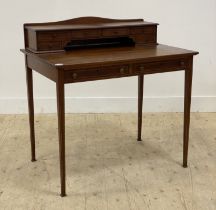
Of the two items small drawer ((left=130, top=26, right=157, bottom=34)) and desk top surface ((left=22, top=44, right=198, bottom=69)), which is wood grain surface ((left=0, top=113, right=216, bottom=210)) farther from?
small drawer ((left=130, top=26, right=157, bottom=34))

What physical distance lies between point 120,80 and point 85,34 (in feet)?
4.45

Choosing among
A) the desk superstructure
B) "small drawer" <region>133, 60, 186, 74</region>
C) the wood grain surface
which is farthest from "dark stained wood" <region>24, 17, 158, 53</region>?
the wood grain surface

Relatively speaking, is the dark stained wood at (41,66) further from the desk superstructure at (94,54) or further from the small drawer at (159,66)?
the small drawer at (159,66)

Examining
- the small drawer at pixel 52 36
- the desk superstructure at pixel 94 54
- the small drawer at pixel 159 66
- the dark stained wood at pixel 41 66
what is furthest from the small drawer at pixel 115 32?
the dark stained wood at pixel 41 66

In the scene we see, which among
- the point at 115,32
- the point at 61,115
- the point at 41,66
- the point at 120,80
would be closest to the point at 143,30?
the point at 115,32

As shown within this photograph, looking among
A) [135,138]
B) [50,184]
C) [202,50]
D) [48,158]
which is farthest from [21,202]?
[202,50]

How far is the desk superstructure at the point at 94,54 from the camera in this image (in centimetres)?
216

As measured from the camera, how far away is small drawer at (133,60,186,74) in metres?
2.33

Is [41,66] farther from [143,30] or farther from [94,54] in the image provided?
[143,30]

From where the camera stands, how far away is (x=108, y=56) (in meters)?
2.31

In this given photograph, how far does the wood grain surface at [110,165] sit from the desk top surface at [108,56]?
0.80 m

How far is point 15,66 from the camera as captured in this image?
12.1 feet

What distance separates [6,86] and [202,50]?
1915 mm

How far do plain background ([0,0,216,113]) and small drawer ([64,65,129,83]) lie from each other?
150 centimetres
